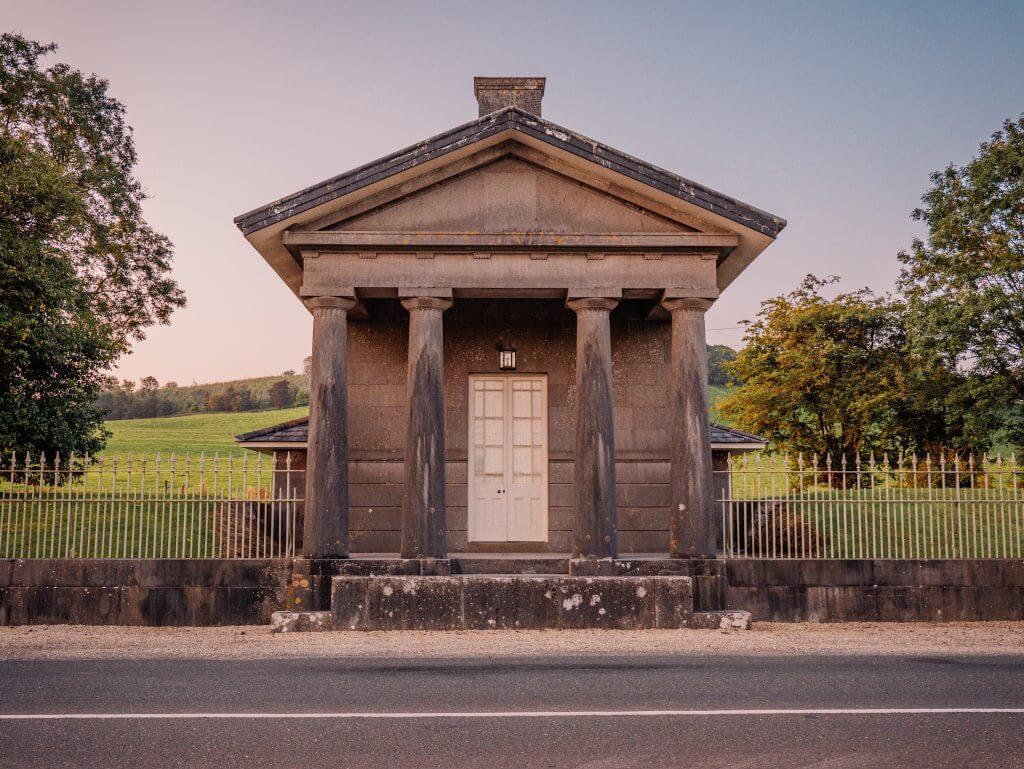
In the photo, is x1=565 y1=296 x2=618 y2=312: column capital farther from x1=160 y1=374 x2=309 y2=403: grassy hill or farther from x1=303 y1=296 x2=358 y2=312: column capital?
x1=160 y1=374 x2=309 y2=403: grassy hill

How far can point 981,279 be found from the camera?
26938 mm

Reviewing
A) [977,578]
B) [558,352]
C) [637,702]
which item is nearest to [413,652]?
[637,702]

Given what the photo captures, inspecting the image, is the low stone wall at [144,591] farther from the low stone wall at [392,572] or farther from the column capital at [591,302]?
the column capital at [591,302]

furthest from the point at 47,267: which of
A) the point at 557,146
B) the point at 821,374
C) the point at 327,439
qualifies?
the point at 821,374

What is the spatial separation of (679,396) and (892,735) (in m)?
6.89

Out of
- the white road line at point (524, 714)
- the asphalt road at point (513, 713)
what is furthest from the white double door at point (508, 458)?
the white road line at point (524, 714)

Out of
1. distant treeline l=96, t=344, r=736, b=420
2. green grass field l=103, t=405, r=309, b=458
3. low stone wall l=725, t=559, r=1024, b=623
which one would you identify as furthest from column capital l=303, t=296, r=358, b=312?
distant treeline l=96, t=344, r=736, b=420

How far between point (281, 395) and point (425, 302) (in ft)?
184

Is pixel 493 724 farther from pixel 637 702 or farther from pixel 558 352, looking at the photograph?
pixel 558 352

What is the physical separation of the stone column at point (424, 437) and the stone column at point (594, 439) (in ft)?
6.10

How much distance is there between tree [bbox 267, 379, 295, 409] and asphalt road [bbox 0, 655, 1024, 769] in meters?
57.0

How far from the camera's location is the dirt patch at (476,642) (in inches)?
372

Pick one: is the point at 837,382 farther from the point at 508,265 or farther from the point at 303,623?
the point at 303,623

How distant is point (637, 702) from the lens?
260 inches
